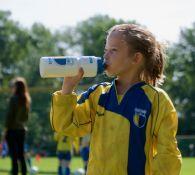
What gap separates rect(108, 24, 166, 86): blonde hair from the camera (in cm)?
396

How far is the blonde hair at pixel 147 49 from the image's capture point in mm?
3965

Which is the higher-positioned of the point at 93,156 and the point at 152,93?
the point at 152,93

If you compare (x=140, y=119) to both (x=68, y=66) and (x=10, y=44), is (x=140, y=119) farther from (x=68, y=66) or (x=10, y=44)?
(x=10, y=44)

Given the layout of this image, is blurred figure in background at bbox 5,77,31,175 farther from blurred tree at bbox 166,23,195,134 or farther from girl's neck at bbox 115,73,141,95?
blurred tree at bbox 166,23,195,134

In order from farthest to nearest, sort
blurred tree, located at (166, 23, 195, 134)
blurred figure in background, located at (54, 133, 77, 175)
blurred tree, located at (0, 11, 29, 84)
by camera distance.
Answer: blurred tree, located at (0, 11, 29, 84) → blurred tree, located at (166, 23, 195, 134) → blurred figure in background, located at (54, 133, 77, 175)

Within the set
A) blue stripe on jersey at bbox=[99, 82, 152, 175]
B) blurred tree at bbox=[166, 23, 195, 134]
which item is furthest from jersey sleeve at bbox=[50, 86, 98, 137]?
blurred tree at bbox=[166, 23, 195, 134]

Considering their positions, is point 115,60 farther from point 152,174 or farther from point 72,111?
point 152,174

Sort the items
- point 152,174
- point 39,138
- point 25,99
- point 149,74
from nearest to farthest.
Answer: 1. point 152,174
2. point 149,74
3. point 25,99
4. point 39,138

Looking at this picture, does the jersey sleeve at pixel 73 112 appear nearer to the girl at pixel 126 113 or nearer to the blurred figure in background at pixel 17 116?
the girl at pixel 126 113

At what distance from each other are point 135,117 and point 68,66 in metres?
0.48

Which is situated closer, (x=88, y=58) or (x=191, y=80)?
(x=88, y=58)

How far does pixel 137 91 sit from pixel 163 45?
390mm

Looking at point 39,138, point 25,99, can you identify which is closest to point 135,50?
point 25,99

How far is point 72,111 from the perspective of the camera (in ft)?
12.8
